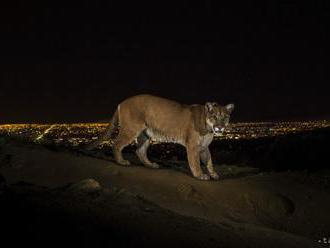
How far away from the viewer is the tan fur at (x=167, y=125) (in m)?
14.0

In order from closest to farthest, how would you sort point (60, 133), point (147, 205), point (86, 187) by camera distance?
1. point (147, 205)
2. point (86, 187)
3. point (60, 133)

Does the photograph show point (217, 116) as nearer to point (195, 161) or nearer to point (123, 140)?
point (195, 161)

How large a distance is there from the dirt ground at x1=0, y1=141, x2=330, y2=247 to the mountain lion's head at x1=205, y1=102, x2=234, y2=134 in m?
1.43

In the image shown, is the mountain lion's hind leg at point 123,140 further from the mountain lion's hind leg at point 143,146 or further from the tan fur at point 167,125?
the mountain lion's hind leg at point 143,146

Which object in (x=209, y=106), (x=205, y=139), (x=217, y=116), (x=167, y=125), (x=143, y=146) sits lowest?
(x=143, y=146)

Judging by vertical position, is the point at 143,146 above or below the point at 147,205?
below

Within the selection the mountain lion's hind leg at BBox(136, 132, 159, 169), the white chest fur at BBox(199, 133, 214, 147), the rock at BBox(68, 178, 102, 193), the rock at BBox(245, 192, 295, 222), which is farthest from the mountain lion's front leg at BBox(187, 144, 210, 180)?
the rock at BBox(68, 178, 102, 193)

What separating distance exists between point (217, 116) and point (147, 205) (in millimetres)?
4575

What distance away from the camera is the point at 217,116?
13.6 m

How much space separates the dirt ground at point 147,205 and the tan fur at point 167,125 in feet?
2.69

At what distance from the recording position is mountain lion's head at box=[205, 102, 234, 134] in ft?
44.6

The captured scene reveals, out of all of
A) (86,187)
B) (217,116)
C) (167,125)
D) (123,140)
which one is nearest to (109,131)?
(123,140)

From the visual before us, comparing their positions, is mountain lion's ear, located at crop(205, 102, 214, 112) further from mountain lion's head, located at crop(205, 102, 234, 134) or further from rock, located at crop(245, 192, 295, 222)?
rock, located at crop(245, 192, 295, 222)

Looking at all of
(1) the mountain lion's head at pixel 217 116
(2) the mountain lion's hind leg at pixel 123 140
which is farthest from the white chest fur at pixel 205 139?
(2) the mountain lion's hind leg at pixel 123 140
